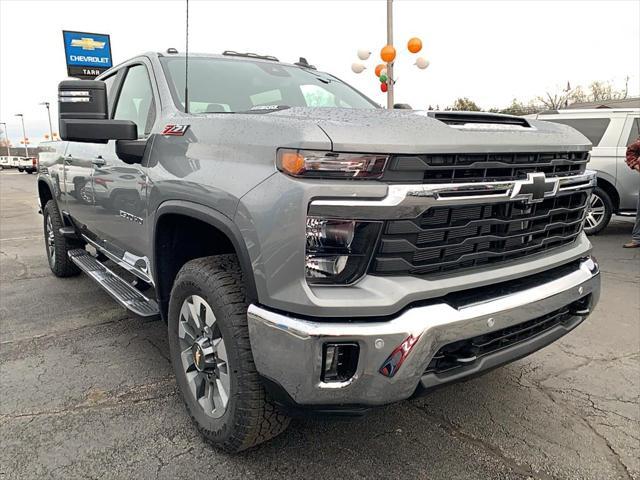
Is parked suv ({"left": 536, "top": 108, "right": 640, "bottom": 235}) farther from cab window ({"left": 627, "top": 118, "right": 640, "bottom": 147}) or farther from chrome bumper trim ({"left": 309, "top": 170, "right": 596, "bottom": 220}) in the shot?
chrome bumper trim ({"left": 309, "top": 170, "right": 596, "bottom": 220})

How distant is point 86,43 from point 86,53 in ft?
1.00

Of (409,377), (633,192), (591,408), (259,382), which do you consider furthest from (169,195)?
(633,192)

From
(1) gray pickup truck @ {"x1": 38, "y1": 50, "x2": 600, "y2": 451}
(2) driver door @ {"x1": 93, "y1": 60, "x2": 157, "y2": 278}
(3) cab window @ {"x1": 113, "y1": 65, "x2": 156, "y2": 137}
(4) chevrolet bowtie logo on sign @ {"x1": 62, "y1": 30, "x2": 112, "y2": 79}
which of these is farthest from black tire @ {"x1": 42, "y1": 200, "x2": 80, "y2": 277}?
(4) chevrolet bowtie logo on sign @ {"x1": 62, "y1": 30, "x2": 112, "y2": 79}

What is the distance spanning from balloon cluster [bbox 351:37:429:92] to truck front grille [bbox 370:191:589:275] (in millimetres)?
11739

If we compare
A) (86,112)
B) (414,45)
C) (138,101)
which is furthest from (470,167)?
(414,45)

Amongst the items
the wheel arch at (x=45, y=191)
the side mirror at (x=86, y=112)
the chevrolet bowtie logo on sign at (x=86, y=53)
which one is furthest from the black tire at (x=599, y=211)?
the chevrolet bowtie logo on sign at (x=86, y=53)

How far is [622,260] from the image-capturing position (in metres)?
6.19

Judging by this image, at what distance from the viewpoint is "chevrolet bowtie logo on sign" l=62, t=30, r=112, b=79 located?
598 inches

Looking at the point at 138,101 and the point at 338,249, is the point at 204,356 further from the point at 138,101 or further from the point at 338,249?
the point at 138,101

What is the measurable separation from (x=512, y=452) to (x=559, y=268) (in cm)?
90

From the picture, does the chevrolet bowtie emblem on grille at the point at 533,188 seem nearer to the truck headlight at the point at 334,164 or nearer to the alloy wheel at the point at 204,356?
the truck headlight at the point at 334,164

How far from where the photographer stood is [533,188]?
204 centimetres

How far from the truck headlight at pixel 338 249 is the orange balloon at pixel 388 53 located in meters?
12.4

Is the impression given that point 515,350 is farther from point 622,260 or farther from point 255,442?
point 622,260
